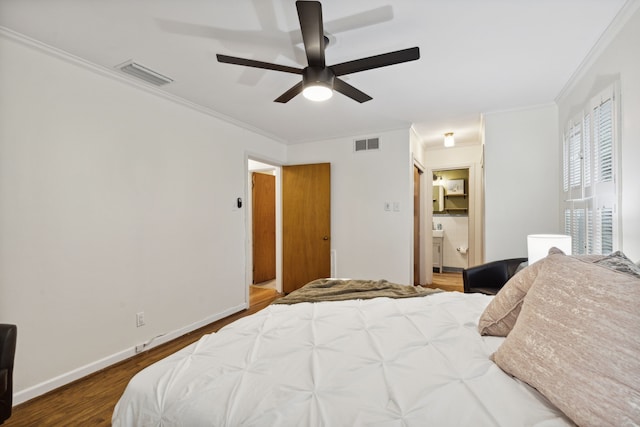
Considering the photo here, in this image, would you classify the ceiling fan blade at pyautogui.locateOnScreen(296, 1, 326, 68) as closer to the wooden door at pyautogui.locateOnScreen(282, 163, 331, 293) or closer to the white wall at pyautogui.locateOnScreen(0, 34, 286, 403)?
the white wall at pyautogui.locateOnScreen(0, 34, 286, 403)

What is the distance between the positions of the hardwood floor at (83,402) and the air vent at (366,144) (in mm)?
3388

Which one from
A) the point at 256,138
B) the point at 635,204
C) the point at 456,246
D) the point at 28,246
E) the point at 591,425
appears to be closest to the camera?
the point at 591,425

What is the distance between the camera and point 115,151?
2428 mm

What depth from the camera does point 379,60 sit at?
67.1 inches

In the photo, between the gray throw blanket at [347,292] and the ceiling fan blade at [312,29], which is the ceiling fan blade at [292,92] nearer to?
the ceiling fan blade at [312,29]

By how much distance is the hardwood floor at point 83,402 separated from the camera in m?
1.77

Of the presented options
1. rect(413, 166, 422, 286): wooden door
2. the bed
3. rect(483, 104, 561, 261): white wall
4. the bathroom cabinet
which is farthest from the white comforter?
the bathroom cabinet

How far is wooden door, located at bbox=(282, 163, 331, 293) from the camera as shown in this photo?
4.29 m

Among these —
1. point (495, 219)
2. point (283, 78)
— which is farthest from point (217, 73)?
point (495, 219)

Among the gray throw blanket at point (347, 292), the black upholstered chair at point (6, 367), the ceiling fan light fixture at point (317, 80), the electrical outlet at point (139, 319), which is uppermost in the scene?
the ceiling fan light fixture at point (317, 80)

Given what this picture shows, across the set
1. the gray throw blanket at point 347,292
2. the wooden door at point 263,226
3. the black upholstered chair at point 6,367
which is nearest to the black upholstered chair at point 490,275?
the gray throw blanket at point 347,292

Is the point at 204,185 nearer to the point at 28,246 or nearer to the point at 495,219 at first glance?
the point at 28,246

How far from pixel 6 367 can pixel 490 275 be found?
3.61 metres

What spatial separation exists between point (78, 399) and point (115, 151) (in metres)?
1.85
